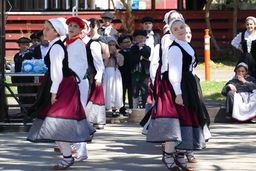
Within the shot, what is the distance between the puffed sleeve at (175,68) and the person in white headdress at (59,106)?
45.7 inches

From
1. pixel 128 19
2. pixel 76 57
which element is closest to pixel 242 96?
pixel 76 57

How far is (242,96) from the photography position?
1066cm

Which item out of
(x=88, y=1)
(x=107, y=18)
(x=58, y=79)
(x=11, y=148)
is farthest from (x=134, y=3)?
(x=58, y=79)

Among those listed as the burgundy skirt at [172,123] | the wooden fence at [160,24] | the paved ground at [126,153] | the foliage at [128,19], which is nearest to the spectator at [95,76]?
the paved ground at [126,153]

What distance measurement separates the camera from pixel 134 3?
73.8 ft

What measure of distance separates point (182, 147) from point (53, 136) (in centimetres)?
147

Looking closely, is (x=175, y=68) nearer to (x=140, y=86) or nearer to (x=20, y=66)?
(x=140, y=86)

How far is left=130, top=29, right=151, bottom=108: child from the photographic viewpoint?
36.1 feet

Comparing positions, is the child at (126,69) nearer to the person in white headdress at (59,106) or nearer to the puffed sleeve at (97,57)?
the puffed sleeve at (97,57)

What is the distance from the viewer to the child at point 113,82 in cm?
1132

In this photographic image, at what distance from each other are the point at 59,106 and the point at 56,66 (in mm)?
469

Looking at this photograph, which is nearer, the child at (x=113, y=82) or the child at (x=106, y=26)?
the child at (x=113, y=82)

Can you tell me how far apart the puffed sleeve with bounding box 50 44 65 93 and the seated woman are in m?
4.79

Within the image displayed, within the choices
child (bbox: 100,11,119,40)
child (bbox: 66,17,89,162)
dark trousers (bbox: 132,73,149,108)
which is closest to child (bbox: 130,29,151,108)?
dark trousers (bbox: 132,73,149,108)
